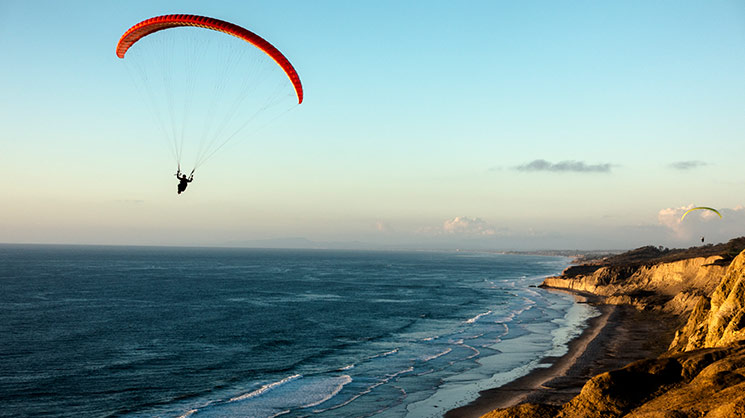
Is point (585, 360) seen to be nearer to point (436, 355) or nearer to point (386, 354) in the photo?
point (436, 355)

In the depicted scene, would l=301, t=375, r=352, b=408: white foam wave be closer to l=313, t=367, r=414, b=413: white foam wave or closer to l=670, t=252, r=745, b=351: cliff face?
l=313, t=367, r=414, b=413: white foam wave

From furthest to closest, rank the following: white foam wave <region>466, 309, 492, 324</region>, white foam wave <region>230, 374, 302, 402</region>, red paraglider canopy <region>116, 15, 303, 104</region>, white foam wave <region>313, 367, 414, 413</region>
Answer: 1. white foam wave <region>466, 309, 492, 324</region>
2. white foam wave <region>230, 374, 302, 402</region>
3. white foam wave <region>313, 367, 414, 413</region>
4. red paraglider canopy <region>116, 15, 303, 104</region>

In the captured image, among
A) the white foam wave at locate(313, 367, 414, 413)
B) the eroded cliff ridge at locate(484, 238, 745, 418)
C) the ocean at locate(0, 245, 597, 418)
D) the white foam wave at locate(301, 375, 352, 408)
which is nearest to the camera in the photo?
the eroded cliff ridge at locate(484, 238, 745, 418)

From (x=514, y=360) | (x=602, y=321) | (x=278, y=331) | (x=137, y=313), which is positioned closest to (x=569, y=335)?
(x=602, y=321)

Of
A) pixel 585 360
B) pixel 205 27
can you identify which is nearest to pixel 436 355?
pixel 585 360

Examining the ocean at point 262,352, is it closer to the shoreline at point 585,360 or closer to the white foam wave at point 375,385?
the white foam wave at point 375,385

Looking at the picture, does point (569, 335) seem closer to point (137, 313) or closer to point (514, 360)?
point (514, 360)

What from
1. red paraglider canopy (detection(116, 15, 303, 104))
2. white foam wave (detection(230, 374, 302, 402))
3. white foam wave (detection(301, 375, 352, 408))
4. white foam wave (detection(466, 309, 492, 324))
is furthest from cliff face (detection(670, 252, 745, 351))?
white foam wave (detection(466, 309, 492, 324))
